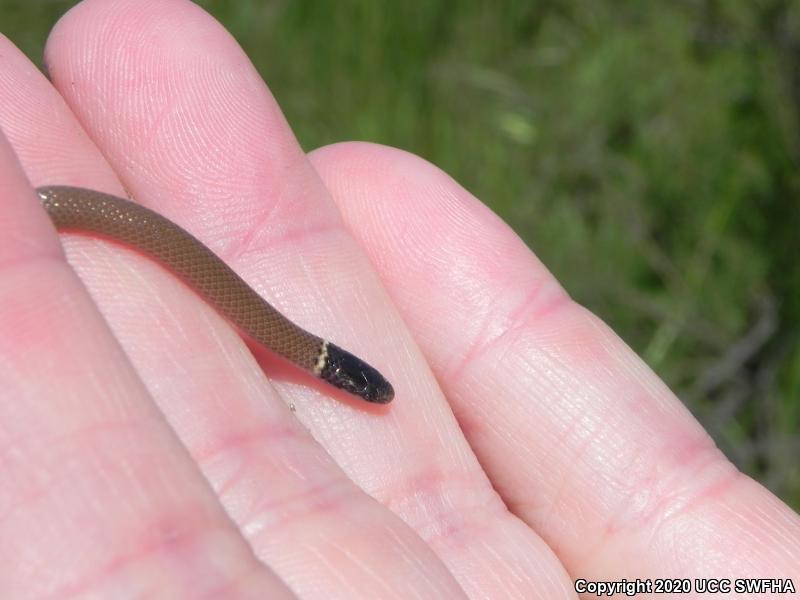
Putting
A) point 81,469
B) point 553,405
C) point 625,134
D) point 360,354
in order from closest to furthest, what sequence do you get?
point 81,469
point 553,405
point 360,354
point 625,134

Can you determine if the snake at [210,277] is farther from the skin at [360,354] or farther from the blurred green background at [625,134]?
the blurred green background at [625,134]

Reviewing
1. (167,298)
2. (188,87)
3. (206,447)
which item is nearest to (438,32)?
(188,87)

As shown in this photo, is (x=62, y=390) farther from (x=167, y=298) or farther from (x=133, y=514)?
(x=167, y=298)

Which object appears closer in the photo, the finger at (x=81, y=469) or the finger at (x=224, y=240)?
the finger at (x=81, y=469)

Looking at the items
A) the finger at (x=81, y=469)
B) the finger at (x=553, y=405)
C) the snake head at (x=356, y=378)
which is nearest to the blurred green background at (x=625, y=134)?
the finger at (x=553, y=405)

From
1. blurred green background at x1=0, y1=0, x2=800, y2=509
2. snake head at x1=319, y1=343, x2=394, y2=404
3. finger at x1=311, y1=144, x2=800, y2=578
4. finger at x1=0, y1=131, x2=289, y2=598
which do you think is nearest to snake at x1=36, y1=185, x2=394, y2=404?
snake head at x1=319, y1=343, x2=394, y2=404

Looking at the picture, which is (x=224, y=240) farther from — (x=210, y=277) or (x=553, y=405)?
(x=553, y=405)

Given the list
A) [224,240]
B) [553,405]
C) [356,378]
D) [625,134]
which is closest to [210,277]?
[224,240]
